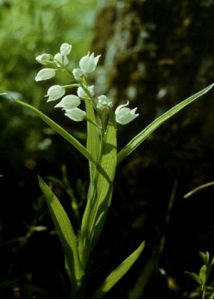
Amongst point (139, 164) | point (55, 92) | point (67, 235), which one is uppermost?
point (55, 92)

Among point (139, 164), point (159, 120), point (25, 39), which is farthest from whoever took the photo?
point (25, 39)

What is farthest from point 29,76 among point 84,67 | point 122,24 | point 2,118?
point 84,67

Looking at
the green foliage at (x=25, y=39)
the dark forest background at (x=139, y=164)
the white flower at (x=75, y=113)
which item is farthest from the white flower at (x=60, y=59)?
the green foliage at (x=25, y=39)

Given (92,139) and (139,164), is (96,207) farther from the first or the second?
(139,164)

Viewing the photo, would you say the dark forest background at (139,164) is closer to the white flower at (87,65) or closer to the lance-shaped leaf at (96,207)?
the lance-shaped leaf at (96,207)

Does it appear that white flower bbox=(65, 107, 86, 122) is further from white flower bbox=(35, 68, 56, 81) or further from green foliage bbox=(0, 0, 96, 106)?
green foliage bbox=(0, 0, 96, 106)

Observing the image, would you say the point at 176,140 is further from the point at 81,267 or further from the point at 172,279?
the point at 81,267

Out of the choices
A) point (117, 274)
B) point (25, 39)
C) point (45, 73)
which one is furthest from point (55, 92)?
point (25, 39)

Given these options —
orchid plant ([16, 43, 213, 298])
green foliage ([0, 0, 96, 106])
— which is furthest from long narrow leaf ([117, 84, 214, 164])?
green foliage ([0, 0, 96, 106])
